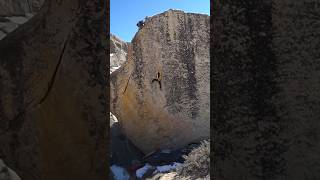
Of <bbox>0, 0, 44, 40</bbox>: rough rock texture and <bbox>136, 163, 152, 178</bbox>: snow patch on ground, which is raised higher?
<bbox>0, 0, 44, 40</bbox>: rough rock texture

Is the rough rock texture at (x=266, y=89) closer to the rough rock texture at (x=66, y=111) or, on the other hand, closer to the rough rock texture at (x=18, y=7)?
the rough rock texture at (x=66, y=111)

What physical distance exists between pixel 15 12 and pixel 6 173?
2639 millimetres

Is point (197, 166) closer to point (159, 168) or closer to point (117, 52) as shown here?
point (159, 168)

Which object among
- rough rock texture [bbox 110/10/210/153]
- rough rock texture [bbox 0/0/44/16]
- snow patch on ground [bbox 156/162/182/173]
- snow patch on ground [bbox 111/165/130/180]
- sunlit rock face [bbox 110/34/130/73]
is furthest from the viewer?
sunlit rock face [bbox 110/34/130/73]

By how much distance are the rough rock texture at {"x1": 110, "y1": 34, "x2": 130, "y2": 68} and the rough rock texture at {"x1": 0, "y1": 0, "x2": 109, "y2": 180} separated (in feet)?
52.1

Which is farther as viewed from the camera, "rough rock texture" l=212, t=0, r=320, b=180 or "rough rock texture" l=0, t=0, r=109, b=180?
"rough rock texture" l=0, t=0, r=109, b=180

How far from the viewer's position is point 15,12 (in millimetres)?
5125

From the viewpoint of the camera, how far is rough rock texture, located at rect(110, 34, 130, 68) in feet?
65.5

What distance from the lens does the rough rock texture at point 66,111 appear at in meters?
2.92

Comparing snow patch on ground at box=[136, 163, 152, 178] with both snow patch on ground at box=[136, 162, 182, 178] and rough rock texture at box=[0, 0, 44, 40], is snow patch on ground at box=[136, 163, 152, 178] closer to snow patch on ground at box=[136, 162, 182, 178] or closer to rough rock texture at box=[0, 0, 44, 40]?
snow patch on ground at box=[136, 162, 182, 178]

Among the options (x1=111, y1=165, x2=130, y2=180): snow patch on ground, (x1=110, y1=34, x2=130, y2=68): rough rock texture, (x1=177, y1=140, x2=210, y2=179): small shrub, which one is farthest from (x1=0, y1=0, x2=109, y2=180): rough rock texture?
(x1=110, y1=34, x2=130, y2=68): rough rock texture

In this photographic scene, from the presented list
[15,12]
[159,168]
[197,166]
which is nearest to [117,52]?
[159,168]

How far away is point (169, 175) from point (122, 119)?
12.2 ft

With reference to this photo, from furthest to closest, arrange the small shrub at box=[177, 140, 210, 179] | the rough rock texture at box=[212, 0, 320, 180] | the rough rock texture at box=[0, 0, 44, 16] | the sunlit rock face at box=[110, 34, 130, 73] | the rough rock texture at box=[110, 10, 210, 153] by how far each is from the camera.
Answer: the sunlit rock face at box=[110, 34, 130, 73]
the rough rock texture at box=[110, 10, 210, 153]
the small shrub at box=[177, 140, 210, 179]
the rough rock texture at box=[0, 0, 44, 16]
the rough rock texture at box=[212, 0, 320, 180]
